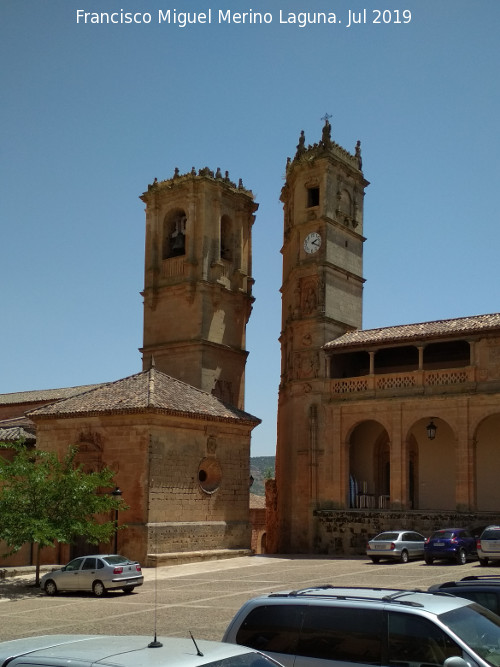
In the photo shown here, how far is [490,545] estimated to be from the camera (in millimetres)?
26344

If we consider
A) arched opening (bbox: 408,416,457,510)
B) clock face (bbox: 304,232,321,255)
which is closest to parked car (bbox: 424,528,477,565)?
arched opening (bbox: 408,416,457,510)

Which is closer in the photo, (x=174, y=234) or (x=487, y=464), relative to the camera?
(x=487, y=464)

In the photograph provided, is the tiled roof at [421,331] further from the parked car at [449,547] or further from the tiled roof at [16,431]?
the tiled roof at [16,431]

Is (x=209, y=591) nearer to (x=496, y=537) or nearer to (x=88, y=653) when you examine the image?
(x=496, y=537)

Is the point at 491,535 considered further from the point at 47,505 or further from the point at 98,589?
the point at 47,505

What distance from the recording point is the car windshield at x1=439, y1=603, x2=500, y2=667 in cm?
727

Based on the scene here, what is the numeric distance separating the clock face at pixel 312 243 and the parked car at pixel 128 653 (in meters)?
36.7

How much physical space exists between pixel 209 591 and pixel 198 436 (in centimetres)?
1106

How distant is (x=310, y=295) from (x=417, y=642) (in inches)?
1352

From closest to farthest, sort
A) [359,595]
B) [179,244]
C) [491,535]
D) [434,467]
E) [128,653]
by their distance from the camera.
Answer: [128,653] → [359,595] → [491,535] → [434,467] → [179,244]

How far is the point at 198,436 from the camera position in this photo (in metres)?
34.3

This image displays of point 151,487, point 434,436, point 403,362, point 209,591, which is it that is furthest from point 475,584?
point 403,362

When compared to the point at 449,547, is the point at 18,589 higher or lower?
lower

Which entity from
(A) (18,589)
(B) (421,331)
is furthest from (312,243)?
(A) (18,589)
